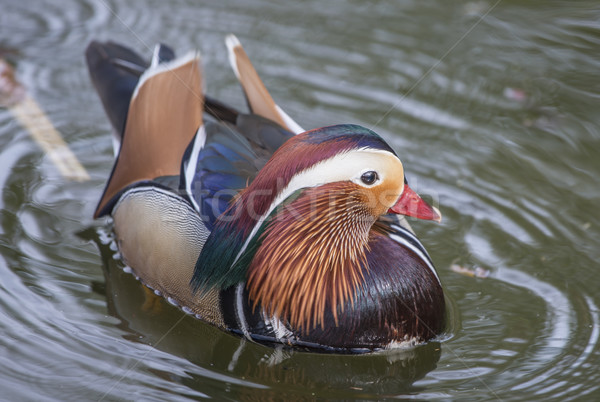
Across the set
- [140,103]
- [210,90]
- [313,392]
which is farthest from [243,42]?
[313,392]

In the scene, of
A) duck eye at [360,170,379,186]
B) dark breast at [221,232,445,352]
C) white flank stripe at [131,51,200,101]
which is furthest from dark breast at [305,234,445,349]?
white flank stripe at [131,51,200,101]

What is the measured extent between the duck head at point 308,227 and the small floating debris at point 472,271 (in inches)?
28.1

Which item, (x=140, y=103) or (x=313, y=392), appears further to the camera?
(x=140, y=103)

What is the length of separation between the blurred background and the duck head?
0.29 metres

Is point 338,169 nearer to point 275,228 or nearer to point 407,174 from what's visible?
point 275,228

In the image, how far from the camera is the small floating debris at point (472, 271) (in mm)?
4254

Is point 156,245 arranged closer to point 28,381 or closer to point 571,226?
point 28,381

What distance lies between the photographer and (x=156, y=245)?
4.09 metres

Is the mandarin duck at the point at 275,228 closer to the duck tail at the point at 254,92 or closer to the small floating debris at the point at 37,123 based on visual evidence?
the duck tail at the point at 254,92

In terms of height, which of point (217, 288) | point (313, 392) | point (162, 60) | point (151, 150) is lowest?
point (313, 392)

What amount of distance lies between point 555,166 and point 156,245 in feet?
8.47

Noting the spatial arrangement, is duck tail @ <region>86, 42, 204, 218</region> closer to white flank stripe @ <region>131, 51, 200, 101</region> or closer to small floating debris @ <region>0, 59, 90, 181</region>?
white flank stripe @ <region>131, 51, 200, 101</region>

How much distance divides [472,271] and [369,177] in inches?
47.0

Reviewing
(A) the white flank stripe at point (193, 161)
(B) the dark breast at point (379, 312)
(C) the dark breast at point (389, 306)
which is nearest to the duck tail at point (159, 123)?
(A) the white flank stripe at point (193, 161)
